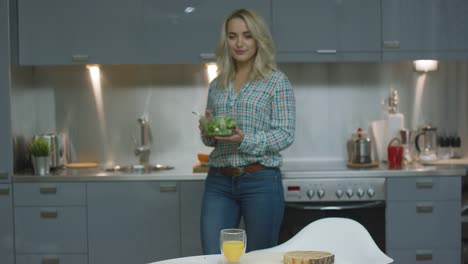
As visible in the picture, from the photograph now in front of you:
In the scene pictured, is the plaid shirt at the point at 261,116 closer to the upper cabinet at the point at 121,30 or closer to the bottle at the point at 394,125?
the upper cabinet at the point at 121,30

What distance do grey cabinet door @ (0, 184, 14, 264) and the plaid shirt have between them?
58.0 inches

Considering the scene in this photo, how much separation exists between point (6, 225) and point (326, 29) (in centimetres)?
211

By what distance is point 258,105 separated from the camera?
310cm

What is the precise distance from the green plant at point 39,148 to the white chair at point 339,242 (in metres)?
2.10

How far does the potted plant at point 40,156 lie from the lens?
4098 millimetres

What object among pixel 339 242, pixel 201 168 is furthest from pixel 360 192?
pixel 339 242

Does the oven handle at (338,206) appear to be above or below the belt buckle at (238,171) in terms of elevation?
below

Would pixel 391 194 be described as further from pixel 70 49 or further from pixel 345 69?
pixel 70 49

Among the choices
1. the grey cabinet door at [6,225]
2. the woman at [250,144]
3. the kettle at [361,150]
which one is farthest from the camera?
the kettle at [361,150]

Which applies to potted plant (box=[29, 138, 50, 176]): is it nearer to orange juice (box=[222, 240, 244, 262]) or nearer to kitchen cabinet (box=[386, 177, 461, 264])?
kitchen cabinet (box=[386, 177, 461, 264])

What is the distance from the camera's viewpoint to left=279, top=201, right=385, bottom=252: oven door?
13.0ft

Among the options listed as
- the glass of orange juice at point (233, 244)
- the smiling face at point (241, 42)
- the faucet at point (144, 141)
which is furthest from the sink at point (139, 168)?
the glass of orange juice at point (233, 244)

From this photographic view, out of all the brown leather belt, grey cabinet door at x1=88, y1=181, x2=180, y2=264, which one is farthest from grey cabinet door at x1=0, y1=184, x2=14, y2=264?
the brown leather belt

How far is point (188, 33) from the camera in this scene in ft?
13.9
